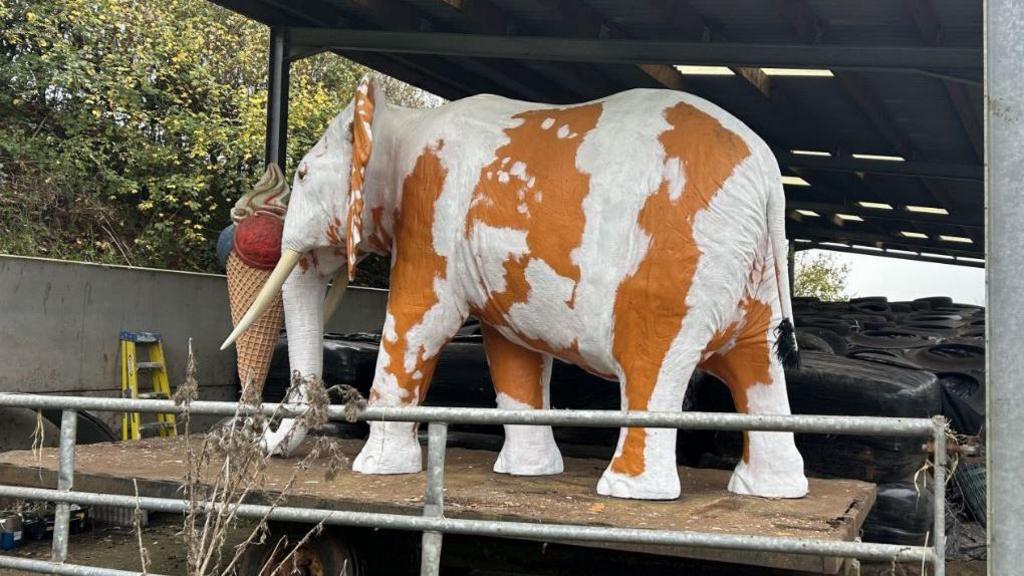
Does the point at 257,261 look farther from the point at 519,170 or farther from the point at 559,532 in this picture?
the point at 559,532

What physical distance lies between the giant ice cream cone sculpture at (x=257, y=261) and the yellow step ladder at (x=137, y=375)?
2.29 m

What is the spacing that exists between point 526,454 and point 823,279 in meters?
21.5

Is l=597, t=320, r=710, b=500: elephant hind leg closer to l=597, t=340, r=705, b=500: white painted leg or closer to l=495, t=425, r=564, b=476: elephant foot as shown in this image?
l=597, t=340, r=705, b=500: white painted leg

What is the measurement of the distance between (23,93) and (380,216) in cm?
891

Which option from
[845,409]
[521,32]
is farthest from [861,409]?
[521,32]

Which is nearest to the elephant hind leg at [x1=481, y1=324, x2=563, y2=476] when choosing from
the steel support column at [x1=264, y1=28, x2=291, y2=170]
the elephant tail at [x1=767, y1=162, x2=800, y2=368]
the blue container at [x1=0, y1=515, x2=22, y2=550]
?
the elephant tail at [x1=767, y1=162, x2=800, y2=368]

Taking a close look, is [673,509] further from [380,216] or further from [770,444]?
[380,216]

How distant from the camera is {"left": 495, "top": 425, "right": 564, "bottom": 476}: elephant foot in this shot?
4.34 m

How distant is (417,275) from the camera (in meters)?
4.35

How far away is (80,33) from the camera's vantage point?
1223cm

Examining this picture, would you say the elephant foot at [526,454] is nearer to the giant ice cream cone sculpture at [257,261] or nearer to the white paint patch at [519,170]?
the white paint patch at [519,170]

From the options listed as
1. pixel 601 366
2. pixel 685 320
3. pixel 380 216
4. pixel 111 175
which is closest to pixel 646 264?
pixel 685 320

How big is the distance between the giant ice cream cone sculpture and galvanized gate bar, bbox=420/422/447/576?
2.35m

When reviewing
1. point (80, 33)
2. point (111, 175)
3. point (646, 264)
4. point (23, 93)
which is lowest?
point (646, 264)
